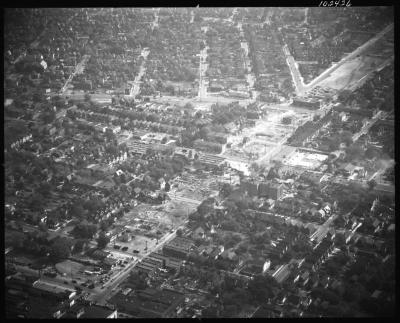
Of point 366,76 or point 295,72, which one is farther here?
point 295,72

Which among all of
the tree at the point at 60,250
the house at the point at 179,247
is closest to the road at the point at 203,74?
the house at the point at 179,247

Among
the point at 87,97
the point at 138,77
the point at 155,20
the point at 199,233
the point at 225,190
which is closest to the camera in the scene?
the point at 199,233

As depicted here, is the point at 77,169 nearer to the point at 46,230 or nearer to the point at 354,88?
the point at 46,230

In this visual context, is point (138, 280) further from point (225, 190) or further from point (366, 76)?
point (366, 76)

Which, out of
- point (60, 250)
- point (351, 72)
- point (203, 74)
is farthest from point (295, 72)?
point (60, 250)

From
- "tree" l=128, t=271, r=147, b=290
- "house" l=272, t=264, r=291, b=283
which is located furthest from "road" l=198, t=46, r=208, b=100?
"tree" l=128, t=271, r=147, b=290

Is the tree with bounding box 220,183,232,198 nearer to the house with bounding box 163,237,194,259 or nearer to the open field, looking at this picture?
the house with bounding box 163,237,194,259

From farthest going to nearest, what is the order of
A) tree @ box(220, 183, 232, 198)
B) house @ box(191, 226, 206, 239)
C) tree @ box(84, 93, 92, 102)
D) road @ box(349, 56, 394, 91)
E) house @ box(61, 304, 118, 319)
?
1. road @ box(349, 56, 394, 91)
2. tree @ box(84, 93, 92, 102)
3. tree @ box(220, 183, 232, 198)
4. house @ box(191, 226, 206, 239)
5. house @ box(61, 304, 118, 319)
